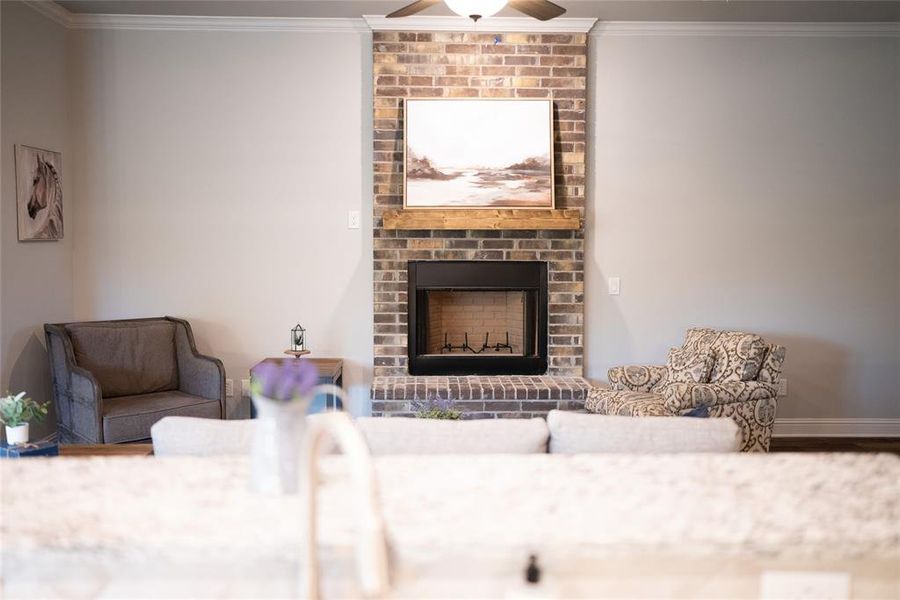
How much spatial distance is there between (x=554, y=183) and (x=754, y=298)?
1.54m

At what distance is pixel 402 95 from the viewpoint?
16.9ft

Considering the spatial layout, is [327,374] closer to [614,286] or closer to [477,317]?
[477,317]

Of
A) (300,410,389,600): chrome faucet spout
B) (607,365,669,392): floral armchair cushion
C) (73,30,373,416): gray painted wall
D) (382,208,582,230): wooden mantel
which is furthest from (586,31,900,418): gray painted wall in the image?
(300,410,389,600): chrome faucet spout

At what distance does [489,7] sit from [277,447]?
7.14 ft

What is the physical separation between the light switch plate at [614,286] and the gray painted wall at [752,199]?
0.03 meters

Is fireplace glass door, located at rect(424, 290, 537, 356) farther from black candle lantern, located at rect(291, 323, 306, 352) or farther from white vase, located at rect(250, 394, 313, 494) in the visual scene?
white vase, located at rect(250, 394, 313, 494)

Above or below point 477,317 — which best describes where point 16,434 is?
below

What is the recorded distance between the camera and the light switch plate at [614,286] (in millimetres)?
5383

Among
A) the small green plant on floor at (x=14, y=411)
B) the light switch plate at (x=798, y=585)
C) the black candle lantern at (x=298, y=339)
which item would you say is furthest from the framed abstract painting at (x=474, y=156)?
the light switch plate at (x=798, y=585)

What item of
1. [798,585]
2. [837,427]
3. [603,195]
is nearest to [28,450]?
[798,585]

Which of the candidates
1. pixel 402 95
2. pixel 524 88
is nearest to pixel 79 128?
pixel 402 95

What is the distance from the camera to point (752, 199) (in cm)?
538

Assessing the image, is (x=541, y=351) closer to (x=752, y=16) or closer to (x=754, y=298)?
(x=754, y=298)

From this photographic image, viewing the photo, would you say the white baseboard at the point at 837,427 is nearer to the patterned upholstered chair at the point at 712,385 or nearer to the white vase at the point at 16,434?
the patterned upholstered chair at the point at 712,385
